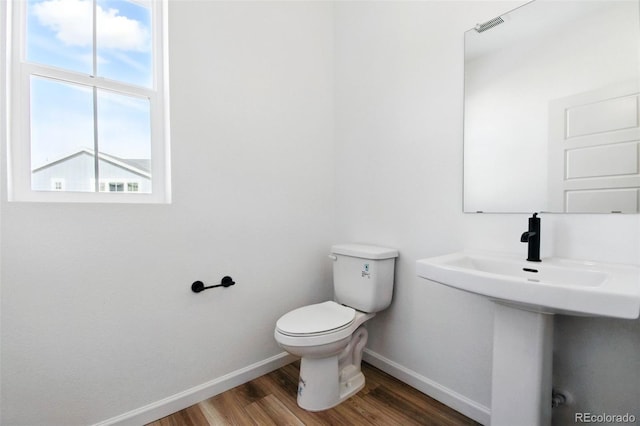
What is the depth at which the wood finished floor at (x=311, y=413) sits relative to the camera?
1.43 meters

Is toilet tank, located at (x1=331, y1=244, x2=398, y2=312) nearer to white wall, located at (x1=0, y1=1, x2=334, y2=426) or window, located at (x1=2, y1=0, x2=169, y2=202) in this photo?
white wall, located at (x1=0, y1=1, x2=334, y2=426)

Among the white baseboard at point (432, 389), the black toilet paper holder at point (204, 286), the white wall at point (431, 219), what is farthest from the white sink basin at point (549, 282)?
the black toilet paper holder at point (204, 286)

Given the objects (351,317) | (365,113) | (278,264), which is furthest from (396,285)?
(365,113)

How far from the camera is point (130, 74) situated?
1493 mm

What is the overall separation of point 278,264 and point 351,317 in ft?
1.97

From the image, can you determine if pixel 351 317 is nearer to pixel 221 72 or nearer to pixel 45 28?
pixel 221 72

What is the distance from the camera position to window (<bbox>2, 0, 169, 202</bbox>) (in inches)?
49.1

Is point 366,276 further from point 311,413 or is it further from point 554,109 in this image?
point 554,109

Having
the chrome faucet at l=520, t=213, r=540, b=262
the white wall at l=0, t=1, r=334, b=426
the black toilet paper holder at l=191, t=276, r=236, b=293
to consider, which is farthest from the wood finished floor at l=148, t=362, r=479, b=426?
the chrome faucet at l=520, t=213, r=540, b=262

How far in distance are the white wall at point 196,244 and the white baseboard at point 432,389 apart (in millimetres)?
567

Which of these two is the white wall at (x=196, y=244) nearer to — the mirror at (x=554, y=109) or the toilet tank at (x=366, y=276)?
the toilet tank at (x=366, y=276)

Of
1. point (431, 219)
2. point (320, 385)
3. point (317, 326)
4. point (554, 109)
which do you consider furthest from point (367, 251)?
point (554, 109)

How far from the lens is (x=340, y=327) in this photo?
1491 mm

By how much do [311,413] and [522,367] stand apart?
1015mm
